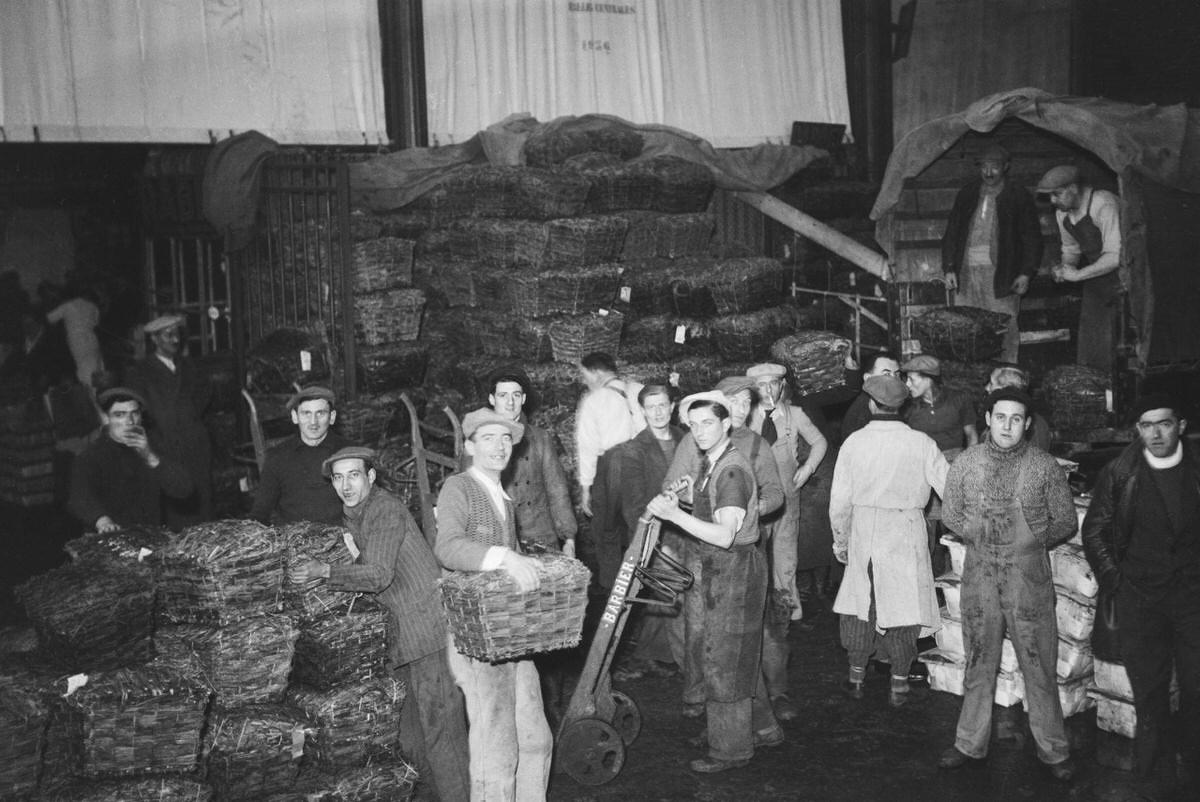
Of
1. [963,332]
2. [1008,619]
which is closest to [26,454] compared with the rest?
[963,332]

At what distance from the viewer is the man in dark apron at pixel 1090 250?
12.3 metres

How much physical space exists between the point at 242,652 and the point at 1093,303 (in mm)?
9387

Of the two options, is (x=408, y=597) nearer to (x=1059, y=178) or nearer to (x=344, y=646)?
(x=344, y=646)

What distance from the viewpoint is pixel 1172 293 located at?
11.7 meters

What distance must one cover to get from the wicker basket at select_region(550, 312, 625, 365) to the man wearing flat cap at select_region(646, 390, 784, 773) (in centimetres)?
480

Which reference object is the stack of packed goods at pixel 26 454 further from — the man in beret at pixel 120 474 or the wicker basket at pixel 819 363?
the wicker basket at pixel 819 363

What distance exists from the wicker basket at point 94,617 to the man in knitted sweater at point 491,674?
1547mm

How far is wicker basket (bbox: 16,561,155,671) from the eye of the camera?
630 centimetres

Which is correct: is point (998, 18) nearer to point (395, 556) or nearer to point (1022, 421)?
point (1022, 421)

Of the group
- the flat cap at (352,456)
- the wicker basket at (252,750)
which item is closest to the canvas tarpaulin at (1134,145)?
the flat cap at (352,456)

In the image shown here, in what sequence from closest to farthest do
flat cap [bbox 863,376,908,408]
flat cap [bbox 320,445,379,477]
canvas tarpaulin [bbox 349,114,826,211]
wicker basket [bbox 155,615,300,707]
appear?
wicker basket [bbox 155,615,300,707] → flat cap [bbox 320,445,379,477] → flat cap [bbox 863,376,908,408] → canvas tarpaulin [bbox 349,114,826,211]

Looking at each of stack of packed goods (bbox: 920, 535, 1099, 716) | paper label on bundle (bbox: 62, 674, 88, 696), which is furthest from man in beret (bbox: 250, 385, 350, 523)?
stack of packed goods (bbox: 920, 535, 1099, 716)

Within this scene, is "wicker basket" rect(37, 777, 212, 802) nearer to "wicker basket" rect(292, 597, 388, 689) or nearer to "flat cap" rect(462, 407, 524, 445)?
"wicker basket" rect(292, 597, 388, 689)

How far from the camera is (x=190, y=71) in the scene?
13.5m
